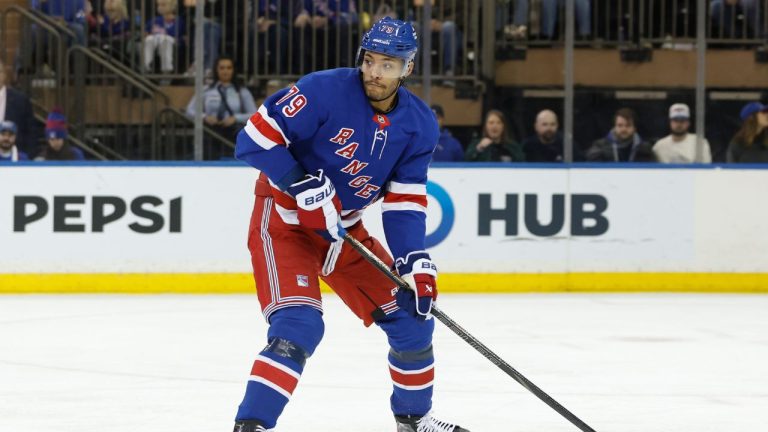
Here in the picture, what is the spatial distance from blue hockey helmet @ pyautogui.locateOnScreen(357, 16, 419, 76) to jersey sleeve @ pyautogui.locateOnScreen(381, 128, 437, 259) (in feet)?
0.91

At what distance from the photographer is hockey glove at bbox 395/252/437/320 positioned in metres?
3.92

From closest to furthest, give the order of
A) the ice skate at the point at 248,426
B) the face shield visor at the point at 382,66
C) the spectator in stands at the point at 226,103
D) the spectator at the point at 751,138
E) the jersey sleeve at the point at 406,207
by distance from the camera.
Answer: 1. the ice skate at the point at 248,426
2. the face shield visor at the point at 382,66
3. the jersey sleeve at the point at 406,207
4. the spectator in stands at the point at 226,103
5. the spectator at the point at 751,138

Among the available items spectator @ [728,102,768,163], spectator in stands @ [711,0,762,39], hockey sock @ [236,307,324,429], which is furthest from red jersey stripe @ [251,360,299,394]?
spectator in stands @ [711,0,762,39]

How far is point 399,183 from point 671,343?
2877 mm

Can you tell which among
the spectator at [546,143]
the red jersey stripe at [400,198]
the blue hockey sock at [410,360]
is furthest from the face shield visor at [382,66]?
the spectator at [546,143]

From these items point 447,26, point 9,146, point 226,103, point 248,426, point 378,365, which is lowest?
point 378,365

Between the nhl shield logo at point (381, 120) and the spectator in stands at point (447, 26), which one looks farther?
the spectator in stands at point (447, 26)

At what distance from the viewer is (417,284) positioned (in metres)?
3.92

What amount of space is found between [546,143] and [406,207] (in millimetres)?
4954

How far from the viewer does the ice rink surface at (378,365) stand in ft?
14.9

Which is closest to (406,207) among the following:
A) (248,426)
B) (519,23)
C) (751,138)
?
(248,426)

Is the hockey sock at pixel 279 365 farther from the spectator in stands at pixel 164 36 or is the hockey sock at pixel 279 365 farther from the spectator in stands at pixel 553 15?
the spectator in stands at pixel 553 15

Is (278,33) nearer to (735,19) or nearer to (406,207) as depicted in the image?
(735,19)

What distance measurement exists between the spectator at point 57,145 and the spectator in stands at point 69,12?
542 mm
